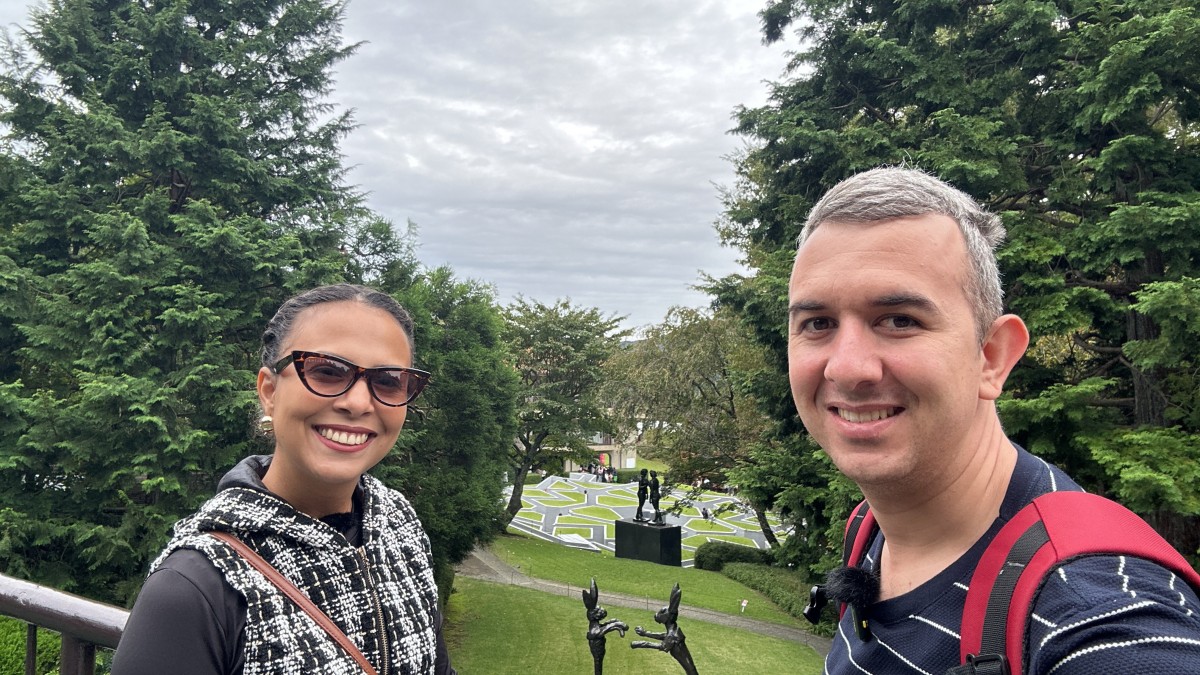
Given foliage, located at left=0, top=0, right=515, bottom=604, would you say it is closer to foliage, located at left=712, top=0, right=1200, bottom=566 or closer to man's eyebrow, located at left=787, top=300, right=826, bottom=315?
foliage, located at left=712, top=0, right=1200, bottom=566

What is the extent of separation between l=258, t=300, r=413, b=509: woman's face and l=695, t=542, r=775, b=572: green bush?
1940 centimetres

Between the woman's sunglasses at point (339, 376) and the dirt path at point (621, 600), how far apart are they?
12.5 metres

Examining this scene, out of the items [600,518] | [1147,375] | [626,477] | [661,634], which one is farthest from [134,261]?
[626,477]

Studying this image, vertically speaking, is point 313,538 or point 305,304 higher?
point 305,304

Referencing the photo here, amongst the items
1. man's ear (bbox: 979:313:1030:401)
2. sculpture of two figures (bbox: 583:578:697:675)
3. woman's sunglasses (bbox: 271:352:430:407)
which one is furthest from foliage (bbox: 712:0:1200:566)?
woman's sunglasses (bbox: 271:352:430:407)

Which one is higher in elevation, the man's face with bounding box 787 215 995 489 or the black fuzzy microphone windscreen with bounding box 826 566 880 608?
the man's face with bounding box 787 215 995 489

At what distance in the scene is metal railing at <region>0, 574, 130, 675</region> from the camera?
1.48m

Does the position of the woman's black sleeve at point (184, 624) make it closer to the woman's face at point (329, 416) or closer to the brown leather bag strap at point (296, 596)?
the brown leather bag strap at point (296, 596)

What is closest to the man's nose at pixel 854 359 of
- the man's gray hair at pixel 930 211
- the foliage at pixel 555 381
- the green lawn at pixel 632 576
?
the man's gray hair at pixel 930 211

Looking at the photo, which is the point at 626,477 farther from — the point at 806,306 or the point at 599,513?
the point at 806,306

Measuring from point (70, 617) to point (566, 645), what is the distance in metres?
12.6

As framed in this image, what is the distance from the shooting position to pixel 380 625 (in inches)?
56.3

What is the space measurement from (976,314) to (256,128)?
1362 centimetres

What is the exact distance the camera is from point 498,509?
15203 millimetres
